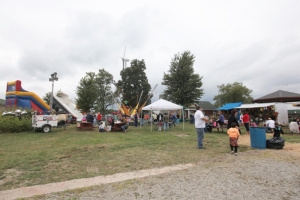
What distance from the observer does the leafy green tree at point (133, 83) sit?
1949 inches

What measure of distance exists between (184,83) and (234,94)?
72.5 feet

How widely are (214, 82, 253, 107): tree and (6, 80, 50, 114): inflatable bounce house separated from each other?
1763 inches

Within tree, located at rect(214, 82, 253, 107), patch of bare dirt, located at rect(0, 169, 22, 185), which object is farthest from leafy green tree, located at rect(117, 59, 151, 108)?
patch of bare dirt, located at rect(0, 169, 22, 185)

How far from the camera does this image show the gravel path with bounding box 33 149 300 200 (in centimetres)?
374

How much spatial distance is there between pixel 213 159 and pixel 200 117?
7.58ft

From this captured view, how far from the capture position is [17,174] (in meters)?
5.25

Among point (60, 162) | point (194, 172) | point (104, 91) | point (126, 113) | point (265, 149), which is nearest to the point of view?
point (194, 172)

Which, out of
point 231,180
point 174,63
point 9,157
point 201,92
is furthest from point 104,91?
point 231,180

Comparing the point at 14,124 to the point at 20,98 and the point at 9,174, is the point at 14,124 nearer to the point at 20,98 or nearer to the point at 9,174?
the point at 20,98

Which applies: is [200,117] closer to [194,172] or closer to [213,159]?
[213,159]

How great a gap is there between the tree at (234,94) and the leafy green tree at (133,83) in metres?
20.6

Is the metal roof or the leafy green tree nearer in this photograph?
the metal roof

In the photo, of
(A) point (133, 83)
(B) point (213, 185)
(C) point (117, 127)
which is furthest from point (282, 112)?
(A) point (133, 83)

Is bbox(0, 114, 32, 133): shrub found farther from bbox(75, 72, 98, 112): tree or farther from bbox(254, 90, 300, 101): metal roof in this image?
bbox(254, 90, 300, 101): metal roof
